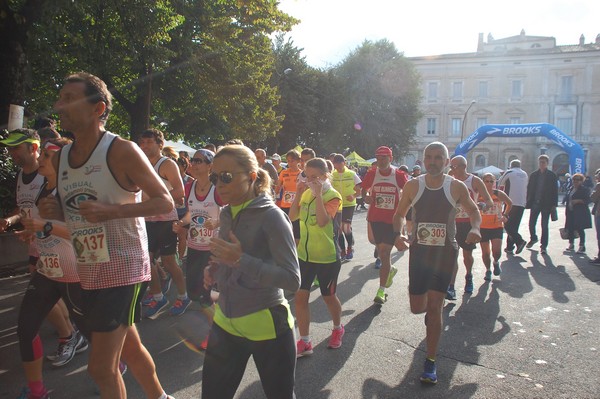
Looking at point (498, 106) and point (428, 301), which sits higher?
point (498, 106)

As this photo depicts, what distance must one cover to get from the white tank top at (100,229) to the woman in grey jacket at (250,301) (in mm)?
575

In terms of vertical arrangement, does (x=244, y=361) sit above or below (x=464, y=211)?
below

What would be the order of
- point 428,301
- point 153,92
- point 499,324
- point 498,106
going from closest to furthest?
point 428,301 → point 499,324 → point 153,92 → point 498,106

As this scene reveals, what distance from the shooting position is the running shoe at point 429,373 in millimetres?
3881

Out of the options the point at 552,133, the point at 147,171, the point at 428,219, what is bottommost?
the point at 428,219

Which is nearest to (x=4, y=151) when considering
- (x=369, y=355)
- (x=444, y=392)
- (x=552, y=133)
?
(x=369, y=355)

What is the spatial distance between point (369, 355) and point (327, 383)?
757 mm

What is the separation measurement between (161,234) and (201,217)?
967 mm

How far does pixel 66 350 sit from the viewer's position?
14.0 ft

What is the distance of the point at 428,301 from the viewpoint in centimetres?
407

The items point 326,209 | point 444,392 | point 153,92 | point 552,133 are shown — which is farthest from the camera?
point 552,133

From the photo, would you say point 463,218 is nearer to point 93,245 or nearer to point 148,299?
point 148,299

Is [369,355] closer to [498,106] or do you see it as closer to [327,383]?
[327,383]

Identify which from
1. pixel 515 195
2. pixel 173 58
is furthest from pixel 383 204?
pixel 173 58
